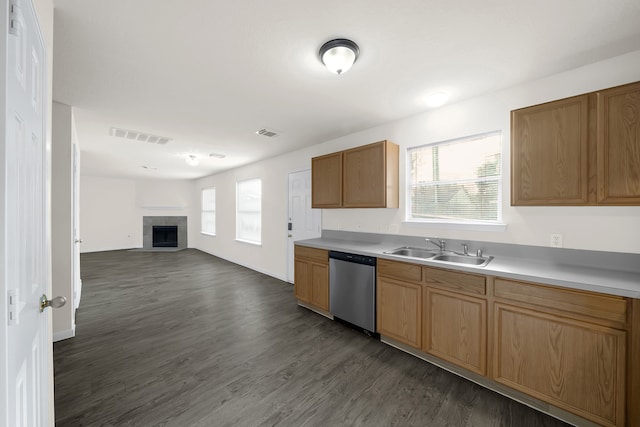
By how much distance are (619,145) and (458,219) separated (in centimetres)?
130

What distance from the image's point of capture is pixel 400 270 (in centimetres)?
253

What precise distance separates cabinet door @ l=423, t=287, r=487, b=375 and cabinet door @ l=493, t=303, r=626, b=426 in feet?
0.38

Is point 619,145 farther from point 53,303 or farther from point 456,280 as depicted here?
point 53,303

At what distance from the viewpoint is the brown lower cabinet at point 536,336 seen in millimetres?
1518

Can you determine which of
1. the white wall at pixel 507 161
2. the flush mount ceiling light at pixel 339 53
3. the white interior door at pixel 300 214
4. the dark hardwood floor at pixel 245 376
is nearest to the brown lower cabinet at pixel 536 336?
the dark hardwood floor at pixel 245 376

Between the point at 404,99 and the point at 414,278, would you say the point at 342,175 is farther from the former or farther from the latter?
the point at 414,278

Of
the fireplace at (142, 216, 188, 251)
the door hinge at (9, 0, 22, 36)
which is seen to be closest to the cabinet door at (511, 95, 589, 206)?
the door hinge at (9, 0, 22, 36)

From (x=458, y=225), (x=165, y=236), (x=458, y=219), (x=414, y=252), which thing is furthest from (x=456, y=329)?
(x=165, y=236)

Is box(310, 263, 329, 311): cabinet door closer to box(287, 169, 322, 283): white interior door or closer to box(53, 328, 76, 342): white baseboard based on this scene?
box(287, 169, 322, 283): white interior door

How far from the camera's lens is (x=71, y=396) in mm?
1928

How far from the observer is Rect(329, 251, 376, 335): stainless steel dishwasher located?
2779 mm

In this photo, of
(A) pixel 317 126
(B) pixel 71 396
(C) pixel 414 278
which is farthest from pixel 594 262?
(B) pixel 71 396

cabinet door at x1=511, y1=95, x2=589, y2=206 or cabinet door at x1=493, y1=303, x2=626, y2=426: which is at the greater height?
cabinet door at x1=511, y1=95, x2=589, y2=206

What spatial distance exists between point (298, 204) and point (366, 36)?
126 inches
